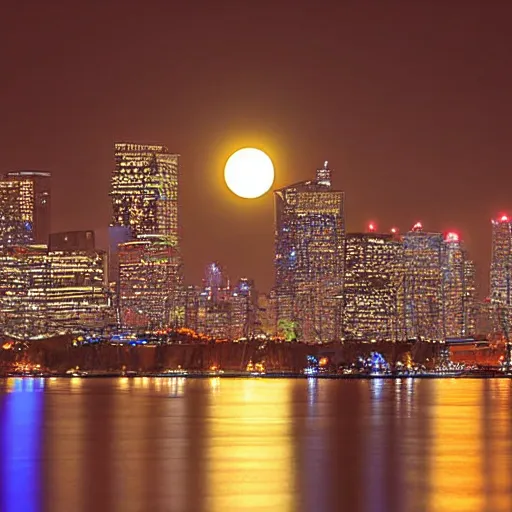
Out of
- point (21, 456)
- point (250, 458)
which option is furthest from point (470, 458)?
point (21, 456)

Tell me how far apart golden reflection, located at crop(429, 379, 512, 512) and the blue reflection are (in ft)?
37.9

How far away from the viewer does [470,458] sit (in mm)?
51094

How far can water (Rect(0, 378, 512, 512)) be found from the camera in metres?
40.2

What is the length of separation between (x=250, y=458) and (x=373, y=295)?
481 ft

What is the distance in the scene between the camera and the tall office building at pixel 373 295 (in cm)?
19525

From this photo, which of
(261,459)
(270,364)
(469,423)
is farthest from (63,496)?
(270,364)

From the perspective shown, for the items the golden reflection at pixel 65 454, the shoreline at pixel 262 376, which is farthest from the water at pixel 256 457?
the shoreline at pixel 262 376

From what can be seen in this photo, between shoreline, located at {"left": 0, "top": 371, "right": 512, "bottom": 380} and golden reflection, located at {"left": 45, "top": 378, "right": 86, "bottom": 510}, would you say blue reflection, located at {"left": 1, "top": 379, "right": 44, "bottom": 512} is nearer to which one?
golden reflection, located at {"left": 45, "top": 378, "right": 86, "bottom": 510}

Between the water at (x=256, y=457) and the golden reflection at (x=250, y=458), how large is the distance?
57 millimetres

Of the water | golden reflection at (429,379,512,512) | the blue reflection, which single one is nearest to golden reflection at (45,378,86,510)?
the water

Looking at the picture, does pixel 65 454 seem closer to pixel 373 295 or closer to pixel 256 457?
pixel 256 457

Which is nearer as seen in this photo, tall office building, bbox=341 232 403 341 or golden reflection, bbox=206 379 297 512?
golden reflection, bbox=206 379 297 512

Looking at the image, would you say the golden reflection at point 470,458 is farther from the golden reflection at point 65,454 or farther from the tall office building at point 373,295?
the tall office building at point 373,295

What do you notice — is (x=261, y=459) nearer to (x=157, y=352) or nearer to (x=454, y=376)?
(x=454, y=376)
